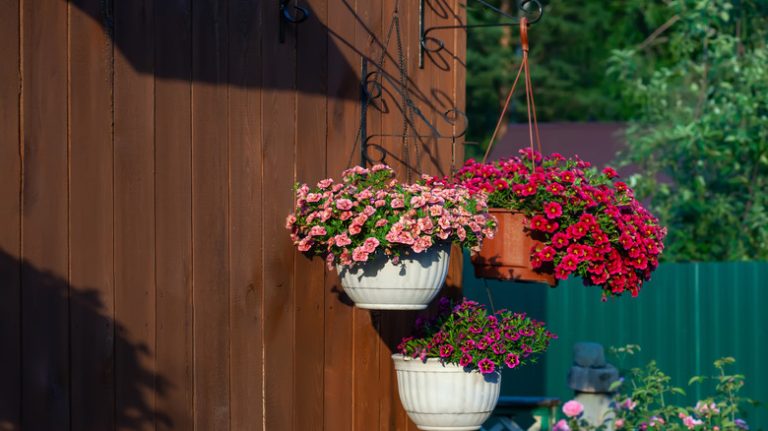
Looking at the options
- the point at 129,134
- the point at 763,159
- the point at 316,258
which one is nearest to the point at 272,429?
the point at 316,258

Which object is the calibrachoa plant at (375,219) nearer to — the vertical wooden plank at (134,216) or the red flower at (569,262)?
the red flower at (569,262)

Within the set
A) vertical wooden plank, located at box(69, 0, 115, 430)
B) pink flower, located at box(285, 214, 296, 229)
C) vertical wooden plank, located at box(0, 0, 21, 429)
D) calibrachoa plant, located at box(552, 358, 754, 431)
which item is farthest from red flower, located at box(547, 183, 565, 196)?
calibrachoa plant, located at box(552, 358, 754, 431)

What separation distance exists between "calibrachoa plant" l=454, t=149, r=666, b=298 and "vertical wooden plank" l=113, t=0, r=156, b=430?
1221 millimetres

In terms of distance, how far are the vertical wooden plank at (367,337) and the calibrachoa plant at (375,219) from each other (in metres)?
0.53

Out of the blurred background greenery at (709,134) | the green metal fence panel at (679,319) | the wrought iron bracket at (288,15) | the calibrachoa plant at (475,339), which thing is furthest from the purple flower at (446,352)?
the blurred background greenery at (709,134)

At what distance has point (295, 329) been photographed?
3896mm

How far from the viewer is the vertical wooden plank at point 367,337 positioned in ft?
13.7

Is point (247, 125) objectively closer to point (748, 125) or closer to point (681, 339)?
point (681, 339)

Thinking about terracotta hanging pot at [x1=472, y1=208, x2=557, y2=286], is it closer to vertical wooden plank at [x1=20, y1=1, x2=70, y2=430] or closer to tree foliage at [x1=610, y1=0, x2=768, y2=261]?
vertical wooden plank at [x1=20, y1=1, x2=70, y2=430]

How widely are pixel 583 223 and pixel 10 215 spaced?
1932mm

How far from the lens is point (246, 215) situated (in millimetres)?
3697

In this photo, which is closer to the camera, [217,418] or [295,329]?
[217,418]

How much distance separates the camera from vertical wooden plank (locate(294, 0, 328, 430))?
154 inches

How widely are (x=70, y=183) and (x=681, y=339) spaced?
694 centimetres
